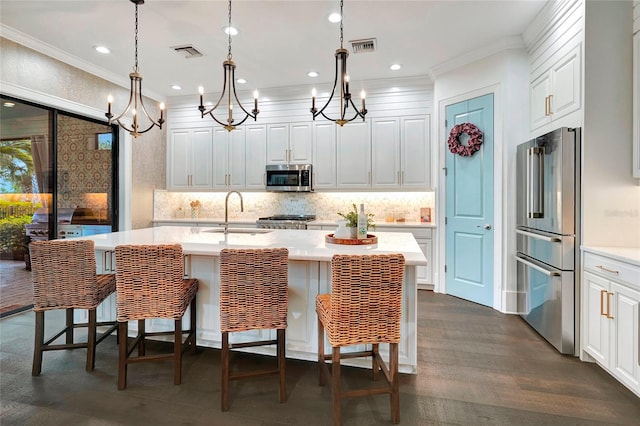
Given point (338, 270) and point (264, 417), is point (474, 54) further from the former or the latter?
point (264, 417)

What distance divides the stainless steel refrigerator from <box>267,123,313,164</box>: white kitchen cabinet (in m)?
2.92

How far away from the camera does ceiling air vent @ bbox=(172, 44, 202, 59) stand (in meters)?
3.77

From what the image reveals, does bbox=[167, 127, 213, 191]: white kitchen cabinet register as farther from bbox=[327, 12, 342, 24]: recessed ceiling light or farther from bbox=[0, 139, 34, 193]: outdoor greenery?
bbox=[327, 12, 342, 24]: recessed ceiling light

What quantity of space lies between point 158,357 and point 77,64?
3.86 metres

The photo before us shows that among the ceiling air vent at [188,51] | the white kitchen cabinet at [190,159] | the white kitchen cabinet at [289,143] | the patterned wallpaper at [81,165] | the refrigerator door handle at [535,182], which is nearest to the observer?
the refrigerator door handle at [535,182]

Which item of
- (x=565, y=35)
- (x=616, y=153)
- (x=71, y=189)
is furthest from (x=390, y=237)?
(x=71, y=189)

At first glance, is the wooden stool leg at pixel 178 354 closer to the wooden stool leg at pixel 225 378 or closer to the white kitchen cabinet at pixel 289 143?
the wooden stool leg at pixel 225 378

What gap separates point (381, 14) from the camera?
3.10 m

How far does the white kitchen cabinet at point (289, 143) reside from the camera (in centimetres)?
514

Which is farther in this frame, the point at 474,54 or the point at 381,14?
the point at 474,54

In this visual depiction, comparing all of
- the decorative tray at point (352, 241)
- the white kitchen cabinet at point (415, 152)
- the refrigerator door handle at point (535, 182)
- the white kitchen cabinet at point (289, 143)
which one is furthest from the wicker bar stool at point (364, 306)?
the white kitchen cabinet at point (289, 143)

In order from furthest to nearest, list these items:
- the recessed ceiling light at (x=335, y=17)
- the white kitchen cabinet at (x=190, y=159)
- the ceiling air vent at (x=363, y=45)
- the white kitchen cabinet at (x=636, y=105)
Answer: the white kitchen cabinet at (x=190, y=159) < the ceiling air vent at (x=363, y=45) < the recessed ceiling light at (x=335, y=17) < the white kitchen cabinet at (x=636, y=105)

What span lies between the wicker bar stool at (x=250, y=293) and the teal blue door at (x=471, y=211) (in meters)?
2.88

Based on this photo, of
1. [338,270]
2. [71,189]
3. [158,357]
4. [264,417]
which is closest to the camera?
[338,270]
